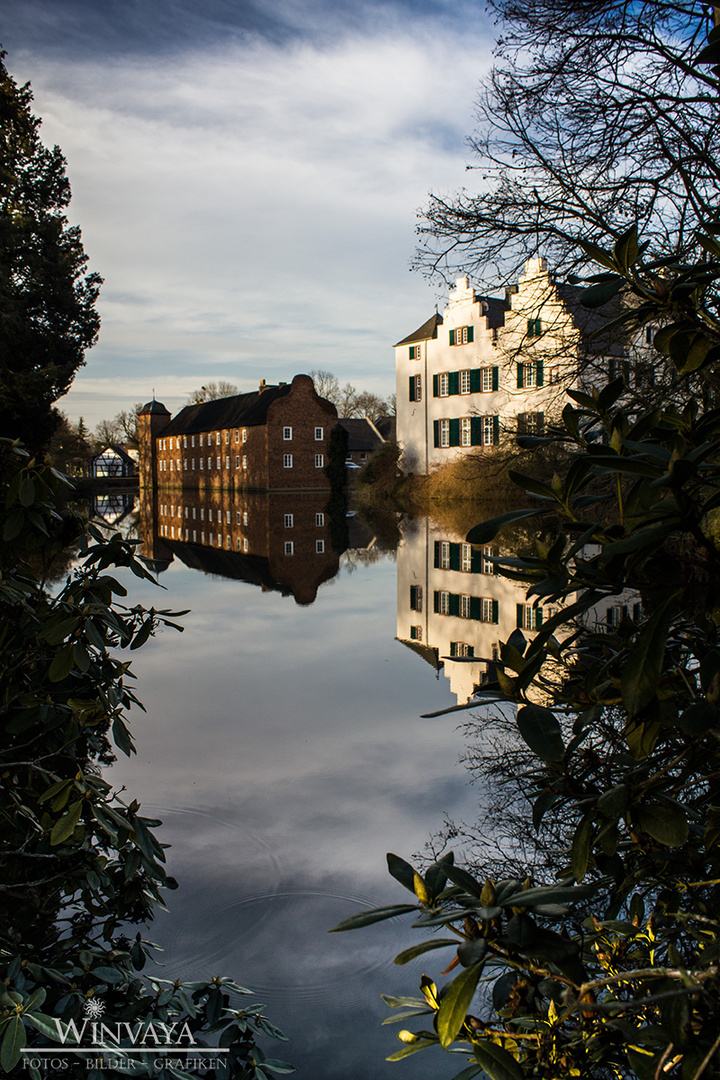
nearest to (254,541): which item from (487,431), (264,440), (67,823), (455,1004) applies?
(487,431)

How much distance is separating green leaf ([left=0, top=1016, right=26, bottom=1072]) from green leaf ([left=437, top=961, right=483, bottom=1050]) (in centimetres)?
127

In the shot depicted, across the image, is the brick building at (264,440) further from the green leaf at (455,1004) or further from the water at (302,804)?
the green leaf at (455,1004)

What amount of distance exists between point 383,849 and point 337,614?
7.73m

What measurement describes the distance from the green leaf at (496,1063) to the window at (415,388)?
117ft

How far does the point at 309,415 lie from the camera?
52.8m

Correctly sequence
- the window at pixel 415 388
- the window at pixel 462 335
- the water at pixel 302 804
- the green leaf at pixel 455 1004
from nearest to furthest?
the green leaf at pixel 455 1004
the water at pixel 302 804
the window at pixel 462 335
the window at pixel 415 388

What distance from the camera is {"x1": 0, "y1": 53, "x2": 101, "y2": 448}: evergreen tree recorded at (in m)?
21.6

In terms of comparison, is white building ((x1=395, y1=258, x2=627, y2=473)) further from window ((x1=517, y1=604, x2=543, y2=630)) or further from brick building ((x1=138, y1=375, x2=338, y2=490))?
window ((x1=517, y1=604, x2=543, y2=630))

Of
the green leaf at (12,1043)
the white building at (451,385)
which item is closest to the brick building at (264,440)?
the white building at (451,385)

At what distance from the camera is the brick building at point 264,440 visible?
51.9m

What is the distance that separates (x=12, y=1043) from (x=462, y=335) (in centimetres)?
3328

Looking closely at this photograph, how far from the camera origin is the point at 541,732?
3.23 ft

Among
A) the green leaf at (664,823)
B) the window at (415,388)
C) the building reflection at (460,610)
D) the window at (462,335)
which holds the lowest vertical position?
the building reflection at (460,610)

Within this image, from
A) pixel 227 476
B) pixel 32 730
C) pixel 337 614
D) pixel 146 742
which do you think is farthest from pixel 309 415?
pixel 32 730
